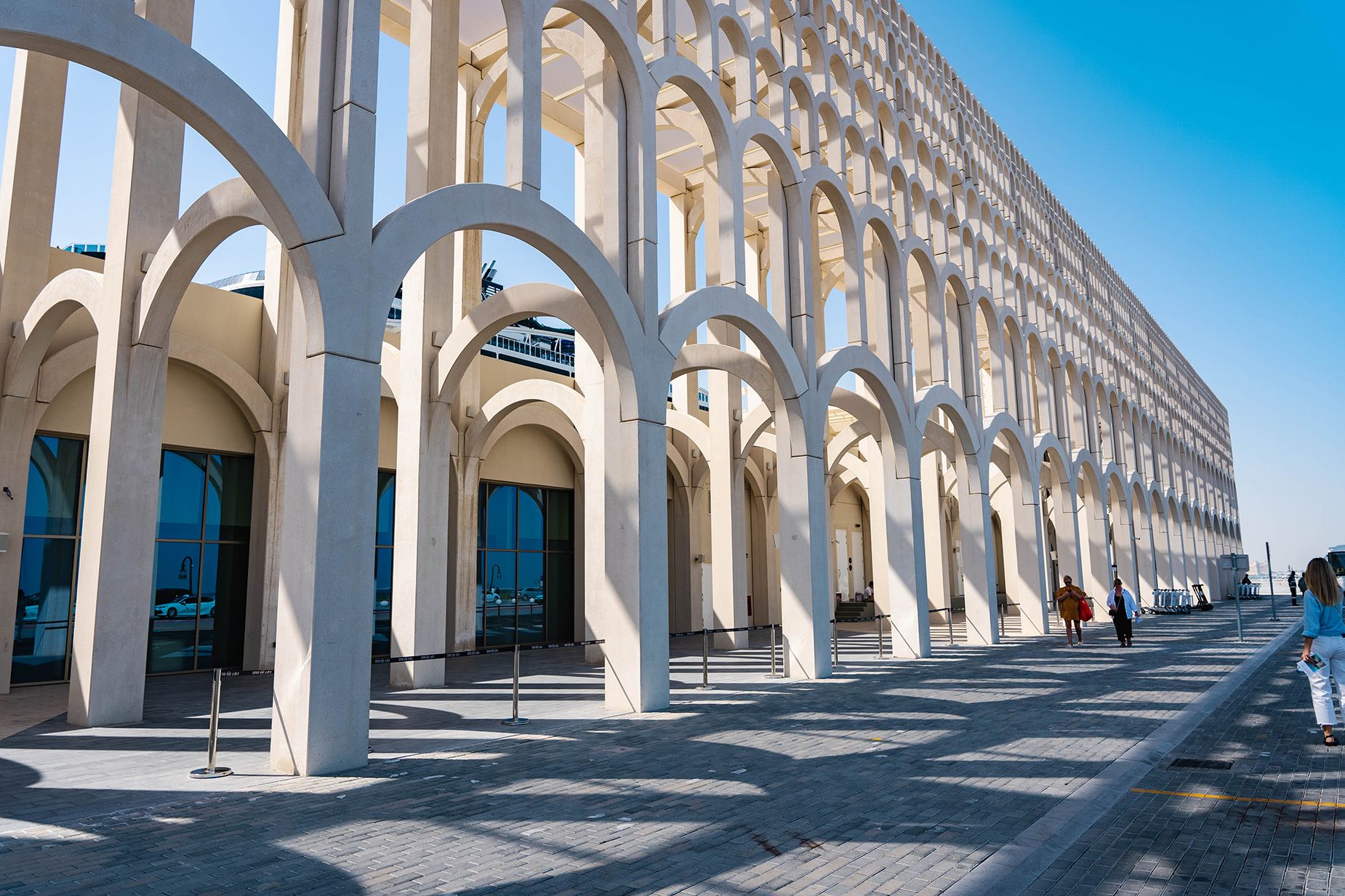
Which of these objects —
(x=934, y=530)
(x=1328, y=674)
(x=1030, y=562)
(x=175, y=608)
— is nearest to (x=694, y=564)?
(x=934, y=530)

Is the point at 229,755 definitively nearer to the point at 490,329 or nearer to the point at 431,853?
the point at 431,853

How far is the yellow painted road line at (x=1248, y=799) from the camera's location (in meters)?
6.30

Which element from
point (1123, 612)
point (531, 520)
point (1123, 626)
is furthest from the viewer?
point (531, 520)

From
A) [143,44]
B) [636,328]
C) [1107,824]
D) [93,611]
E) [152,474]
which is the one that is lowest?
[1107,824]

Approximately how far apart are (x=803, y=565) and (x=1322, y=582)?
7.93 metres

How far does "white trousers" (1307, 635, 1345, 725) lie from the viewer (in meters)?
8.39

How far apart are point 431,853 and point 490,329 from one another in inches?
408

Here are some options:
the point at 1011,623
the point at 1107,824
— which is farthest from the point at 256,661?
the point at 1011,623

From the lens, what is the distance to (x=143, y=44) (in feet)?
23.4

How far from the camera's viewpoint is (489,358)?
22250 millimetres

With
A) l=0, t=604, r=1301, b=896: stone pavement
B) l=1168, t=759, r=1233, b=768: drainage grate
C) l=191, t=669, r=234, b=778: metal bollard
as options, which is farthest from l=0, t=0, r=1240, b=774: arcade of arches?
l=1168, t=759, r=1233, b=768: drainage grate

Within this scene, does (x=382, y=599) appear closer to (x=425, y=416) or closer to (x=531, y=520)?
(x=531, y=520)

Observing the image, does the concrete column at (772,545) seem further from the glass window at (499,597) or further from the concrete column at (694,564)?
the glass window at (499,597)

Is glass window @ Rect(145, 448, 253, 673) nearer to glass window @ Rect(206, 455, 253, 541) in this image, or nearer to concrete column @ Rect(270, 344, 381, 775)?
glass window @ Rect(206, 455, 253, 541)
